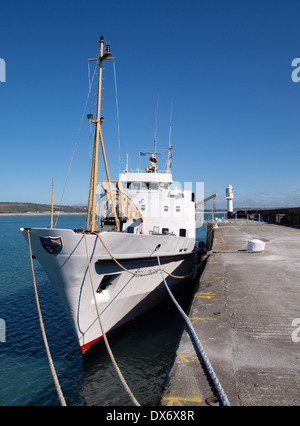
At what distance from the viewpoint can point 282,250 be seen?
13148mm

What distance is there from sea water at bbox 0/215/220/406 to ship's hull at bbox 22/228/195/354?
668mm

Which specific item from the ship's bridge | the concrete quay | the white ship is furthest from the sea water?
the ship's bridge

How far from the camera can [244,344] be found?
4488 millimetres

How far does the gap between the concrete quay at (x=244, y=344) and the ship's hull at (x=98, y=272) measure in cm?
260

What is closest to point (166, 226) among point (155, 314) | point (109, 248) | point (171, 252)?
point (171, 252)

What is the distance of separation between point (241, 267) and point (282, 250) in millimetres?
4387

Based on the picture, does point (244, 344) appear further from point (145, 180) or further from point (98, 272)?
point (145, 180)

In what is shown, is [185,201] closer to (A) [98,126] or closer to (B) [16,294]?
(A) [98,126]

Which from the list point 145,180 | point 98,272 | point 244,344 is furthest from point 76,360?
point 145,180

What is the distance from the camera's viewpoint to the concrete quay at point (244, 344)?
3.32 metres

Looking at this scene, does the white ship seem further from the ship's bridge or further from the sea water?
the ship's bridge

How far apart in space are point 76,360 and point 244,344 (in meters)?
6.25

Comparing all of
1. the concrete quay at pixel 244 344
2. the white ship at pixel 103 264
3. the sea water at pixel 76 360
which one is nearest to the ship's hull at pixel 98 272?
the white ship at pixel 103 264

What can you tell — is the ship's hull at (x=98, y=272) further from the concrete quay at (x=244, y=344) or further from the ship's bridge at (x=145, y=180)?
the ship's bridge at (x=145, y=180)
